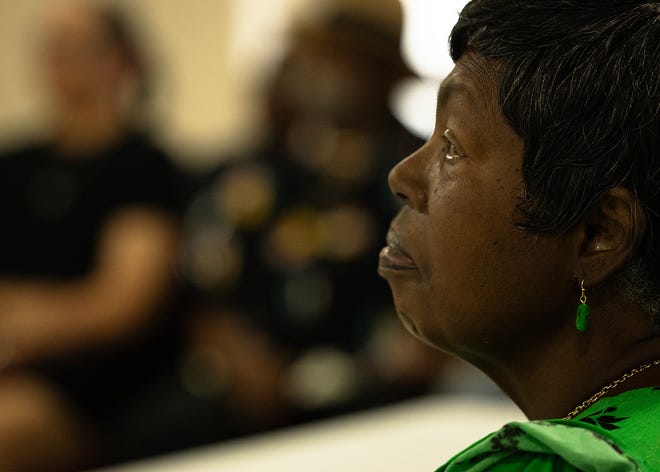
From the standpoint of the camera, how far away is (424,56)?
8.79ft

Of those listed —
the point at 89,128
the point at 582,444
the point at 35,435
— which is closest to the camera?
the point at 582,444

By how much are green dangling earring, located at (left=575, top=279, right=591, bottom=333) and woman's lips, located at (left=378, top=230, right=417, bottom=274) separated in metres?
0.14

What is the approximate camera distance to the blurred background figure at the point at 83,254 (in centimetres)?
243

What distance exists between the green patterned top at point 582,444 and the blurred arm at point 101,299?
5.56 ft

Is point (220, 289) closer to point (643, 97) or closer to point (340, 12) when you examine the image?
point (340, 12)

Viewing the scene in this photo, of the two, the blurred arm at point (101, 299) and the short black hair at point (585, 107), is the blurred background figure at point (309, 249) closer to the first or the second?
the blurred arm at point (101, 299)

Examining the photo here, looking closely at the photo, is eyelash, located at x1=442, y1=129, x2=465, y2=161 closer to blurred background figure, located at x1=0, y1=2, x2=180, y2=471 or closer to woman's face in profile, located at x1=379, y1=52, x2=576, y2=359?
woman's face in profile, located at x1=379, y1=52, x2=576, y2=359

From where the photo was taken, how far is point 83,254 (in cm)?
260

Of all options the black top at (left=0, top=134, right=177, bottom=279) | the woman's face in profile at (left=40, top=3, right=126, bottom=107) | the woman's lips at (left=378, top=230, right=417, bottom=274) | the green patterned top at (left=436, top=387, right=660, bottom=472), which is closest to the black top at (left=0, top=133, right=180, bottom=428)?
the black top at (left=0, top=134, right=177, bottom=279)

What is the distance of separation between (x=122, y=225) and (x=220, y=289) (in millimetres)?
258

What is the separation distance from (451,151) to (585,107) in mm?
130

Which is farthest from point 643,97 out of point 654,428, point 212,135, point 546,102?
point 212,135

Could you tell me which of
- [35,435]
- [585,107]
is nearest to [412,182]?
[585,107]

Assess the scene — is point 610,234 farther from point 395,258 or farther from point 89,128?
point 89,128
